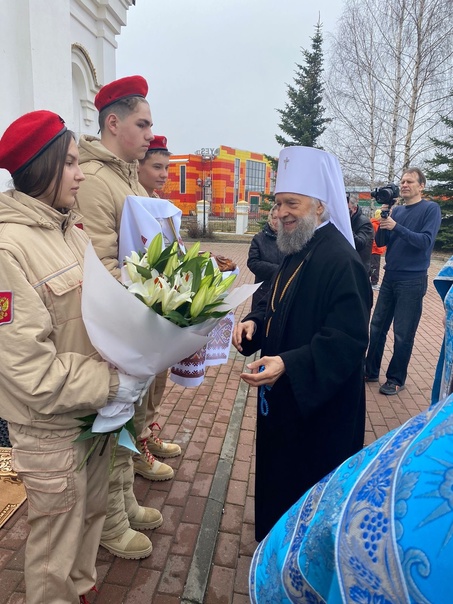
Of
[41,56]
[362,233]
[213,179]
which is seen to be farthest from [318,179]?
[213,179]

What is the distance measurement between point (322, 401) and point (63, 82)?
5.50 meters

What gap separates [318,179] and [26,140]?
4.37 ft

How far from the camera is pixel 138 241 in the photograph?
7.47ft

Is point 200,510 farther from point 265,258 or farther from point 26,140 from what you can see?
point 265,258

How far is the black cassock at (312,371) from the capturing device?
1.92 meters

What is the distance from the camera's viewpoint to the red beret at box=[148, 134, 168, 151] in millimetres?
3031

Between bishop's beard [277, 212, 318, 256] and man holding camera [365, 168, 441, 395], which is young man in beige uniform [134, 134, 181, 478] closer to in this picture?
bishop's beard [277, 212, 318, 256]

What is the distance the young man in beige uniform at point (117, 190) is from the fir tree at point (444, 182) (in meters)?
19.6

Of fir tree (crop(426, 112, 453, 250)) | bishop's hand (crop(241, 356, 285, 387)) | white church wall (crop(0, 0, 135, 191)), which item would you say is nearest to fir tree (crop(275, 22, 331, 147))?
fir tree (crop(426, 112, 453, 250))

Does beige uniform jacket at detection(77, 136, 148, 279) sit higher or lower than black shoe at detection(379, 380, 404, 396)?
higher

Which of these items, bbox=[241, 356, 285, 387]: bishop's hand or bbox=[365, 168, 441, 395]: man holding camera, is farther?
bbox=[365, 168, 441, 395]: man holding camera

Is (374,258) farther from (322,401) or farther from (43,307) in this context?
(43,307)

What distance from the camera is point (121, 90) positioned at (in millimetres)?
2418

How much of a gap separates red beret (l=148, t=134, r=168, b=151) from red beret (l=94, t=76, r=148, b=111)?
1.81 feet
